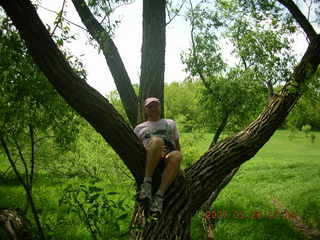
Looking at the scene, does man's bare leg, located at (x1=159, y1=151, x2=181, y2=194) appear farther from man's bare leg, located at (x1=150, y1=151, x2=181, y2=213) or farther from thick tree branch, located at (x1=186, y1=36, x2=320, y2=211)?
thick tree branch, located at (x1=186, y1=36, x2=320, y2=211)

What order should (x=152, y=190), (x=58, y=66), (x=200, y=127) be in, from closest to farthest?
(x=58, y=66)
(x=152, y=190)
(x=200, y=127)

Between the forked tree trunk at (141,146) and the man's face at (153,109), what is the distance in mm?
762

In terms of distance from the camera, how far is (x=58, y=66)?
3.08 meters

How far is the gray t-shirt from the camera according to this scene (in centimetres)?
418

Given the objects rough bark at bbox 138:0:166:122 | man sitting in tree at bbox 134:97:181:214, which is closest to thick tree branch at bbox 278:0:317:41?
rough bark at bbox 138:0:166:122

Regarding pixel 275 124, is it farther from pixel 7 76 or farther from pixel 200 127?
pixel 200 127

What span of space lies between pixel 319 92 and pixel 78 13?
504 centimetres

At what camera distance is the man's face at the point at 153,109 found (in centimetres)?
427

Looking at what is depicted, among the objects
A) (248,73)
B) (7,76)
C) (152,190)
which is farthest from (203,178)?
A: (248,73)

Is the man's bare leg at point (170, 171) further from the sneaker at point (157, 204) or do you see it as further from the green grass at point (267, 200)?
the green grass at point (267, 200)

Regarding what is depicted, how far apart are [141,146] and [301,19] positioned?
9.15 feet

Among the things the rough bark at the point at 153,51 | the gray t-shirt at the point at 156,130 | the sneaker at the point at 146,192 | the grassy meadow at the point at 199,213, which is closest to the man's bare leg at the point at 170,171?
the sneaker at the point at 146,192
